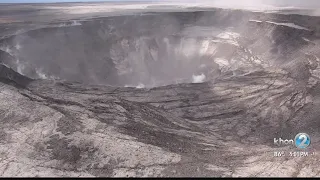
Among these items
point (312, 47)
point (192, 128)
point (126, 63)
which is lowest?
point (126, 63)

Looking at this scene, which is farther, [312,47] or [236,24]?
[236,24]

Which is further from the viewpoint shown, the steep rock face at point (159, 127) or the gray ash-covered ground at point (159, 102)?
the gray ash-covered ground at point (159, 102)

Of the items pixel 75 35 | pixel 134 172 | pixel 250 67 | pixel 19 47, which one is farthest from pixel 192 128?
pixel 75 35

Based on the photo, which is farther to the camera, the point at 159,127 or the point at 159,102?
the point at 159,102

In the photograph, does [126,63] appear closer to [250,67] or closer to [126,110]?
[250,67]
